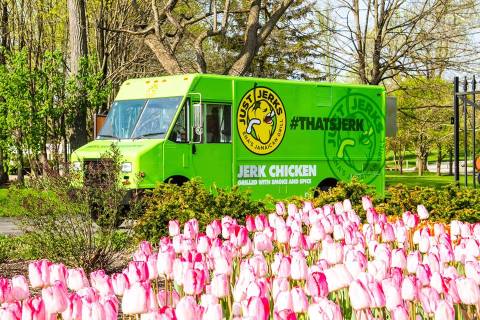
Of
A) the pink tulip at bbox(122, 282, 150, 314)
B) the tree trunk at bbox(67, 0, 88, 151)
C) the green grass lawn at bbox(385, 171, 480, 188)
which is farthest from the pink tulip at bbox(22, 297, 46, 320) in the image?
the green grass lawn at bbox(385, 171, 480, 188)

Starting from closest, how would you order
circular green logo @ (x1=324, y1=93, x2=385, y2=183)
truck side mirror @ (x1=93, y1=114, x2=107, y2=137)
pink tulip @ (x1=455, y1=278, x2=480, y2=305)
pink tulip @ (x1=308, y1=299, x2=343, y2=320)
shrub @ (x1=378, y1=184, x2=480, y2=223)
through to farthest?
pink tulip @ (x1=308, y1=299, x2=343, y2=320) → pink tulip @ (x1=455, y1=278, x2=480, y2=305) → shrub @ (x1=378, y1=184, x2=480, y2=223) → truck side mirror @ (x1=93, y1=114, x2=107, y2=137) → circular green logo @ (x1=324, y1=93, x2=385, y2=183)

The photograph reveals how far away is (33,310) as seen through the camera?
9.18 ft

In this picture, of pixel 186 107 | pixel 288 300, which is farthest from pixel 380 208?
pixel 288 300

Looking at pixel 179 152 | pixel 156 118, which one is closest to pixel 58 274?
pixel 179 152

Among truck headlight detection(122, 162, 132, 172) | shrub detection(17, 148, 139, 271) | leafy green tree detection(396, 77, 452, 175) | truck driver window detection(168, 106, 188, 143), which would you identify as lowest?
shrub detection(17, 148, 139, 271)

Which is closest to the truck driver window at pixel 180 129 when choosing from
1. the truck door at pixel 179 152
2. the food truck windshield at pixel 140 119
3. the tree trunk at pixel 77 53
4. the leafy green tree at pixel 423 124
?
the truck door at pixel 179 152

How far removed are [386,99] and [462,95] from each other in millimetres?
5058

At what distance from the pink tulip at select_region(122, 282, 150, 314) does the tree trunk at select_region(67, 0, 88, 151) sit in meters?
17.7

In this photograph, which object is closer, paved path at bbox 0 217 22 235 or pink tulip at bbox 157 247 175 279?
pink tulip at bbox 157 247 175 279

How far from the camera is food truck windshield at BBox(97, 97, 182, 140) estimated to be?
46.9 feet

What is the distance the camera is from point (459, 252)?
4.38 m

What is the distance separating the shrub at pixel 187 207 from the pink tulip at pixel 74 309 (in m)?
5.71

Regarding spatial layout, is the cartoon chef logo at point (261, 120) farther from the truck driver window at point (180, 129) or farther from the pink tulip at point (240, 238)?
the pink tulip at point (240, 238)

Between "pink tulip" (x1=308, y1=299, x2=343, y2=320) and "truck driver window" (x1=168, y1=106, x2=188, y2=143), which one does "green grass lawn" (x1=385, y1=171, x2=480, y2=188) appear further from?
"pink tulip" (x1=308, y1=299, x2=343, y2=320)
